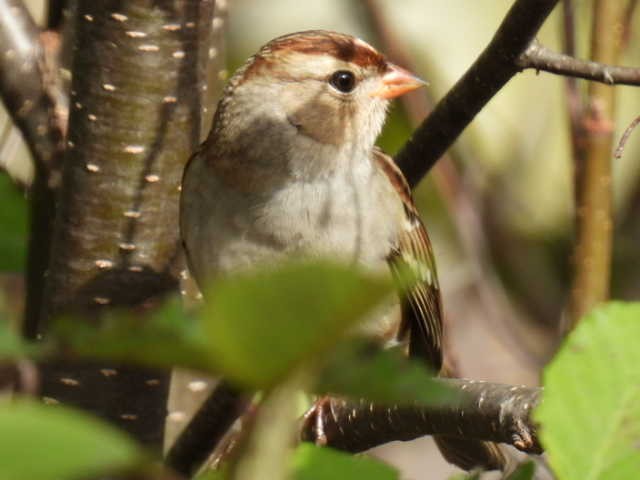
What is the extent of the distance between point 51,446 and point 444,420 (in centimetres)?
95

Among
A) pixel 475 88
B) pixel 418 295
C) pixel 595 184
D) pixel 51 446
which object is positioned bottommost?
pixel 418 295

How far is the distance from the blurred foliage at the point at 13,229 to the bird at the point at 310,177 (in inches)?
42.5

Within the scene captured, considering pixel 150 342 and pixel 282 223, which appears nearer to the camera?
pixel 150 342

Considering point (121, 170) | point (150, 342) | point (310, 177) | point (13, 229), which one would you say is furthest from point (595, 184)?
point (150, 342)

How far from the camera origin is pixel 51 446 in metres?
0.42

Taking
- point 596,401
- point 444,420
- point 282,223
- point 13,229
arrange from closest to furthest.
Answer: point 596,401 → point 13,229 → point 444,420 → point 282,223

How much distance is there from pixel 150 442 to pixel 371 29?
1851mm

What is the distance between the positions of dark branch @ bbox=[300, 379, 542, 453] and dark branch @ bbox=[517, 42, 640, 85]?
0.40 meters

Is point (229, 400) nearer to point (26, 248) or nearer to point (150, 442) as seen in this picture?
→ point (150, 442)

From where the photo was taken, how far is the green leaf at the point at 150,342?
0.47 meters

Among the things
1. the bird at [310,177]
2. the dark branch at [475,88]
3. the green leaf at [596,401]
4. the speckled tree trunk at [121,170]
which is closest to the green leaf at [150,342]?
the green leaf at [596,401]

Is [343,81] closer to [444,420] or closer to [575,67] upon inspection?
[575,67]

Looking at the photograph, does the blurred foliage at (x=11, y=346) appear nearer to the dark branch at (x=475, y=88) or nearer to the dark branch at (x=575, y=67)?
the dark branch at (x=575, y=67)

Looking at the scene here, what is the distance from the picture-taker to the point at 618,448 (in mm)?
665
